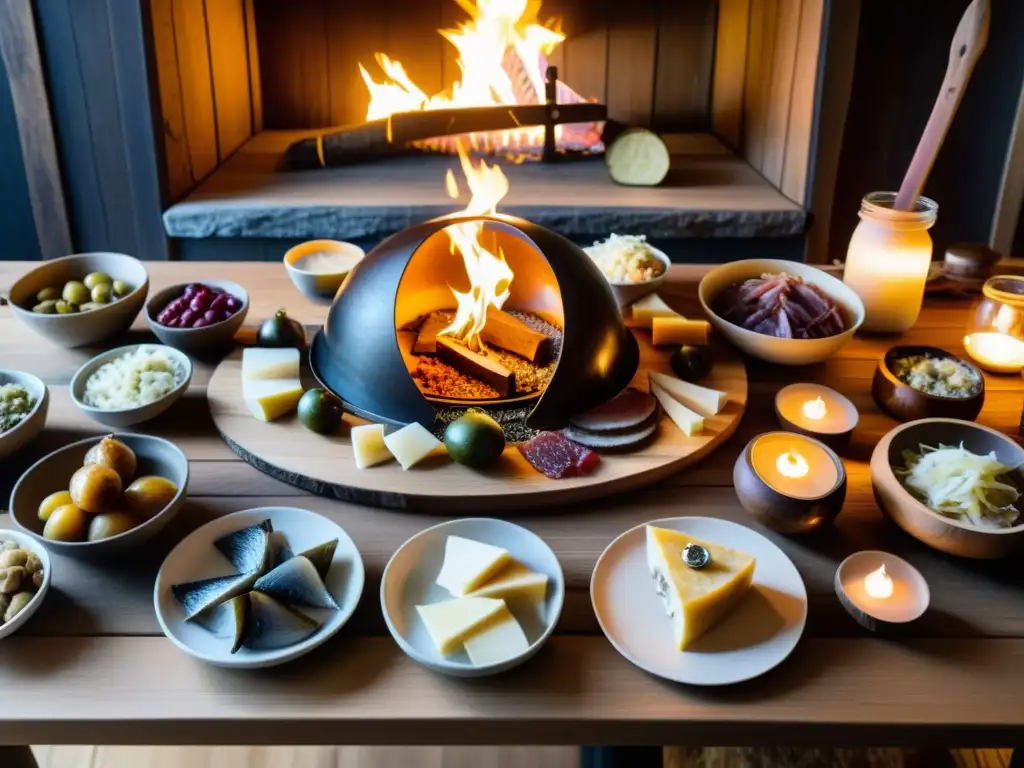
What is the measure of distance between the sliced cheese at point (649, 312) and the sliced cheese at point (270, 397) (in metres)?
0.70

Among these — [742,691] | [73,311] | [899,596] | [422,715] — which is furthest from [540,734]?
[73,311]

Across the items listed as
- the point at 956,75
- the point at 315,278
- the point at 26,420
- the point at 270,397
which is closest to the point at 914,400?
the point at 956,75

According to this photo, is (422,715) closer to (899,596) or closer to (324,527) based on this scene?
(324,527)

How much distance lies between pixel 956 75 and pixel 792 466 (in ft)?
2.41

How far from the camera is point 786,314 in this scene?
162cm

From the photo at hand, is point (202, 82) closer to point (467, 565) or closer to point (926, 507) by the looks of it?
point (467, 565)

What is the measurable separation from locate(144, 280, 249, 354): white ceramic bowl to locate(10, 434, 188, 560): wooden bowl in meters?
0.38

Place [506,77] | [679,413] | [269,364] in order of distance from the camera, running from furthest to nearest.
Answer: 1. [506,77]
2. [269,364]
3. [679,413]

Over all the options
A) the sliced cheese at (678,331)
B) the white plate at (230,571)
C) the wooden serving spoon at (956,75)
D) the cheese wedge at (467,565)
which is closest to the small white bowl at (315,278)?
the sliced cheese at (678,331)

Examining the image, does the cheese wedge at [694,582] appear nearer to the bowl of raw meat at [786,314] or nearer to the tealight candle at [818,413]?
the tealight candle at [818,413]

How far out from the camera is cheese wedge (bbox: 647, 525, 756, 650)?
105 cm

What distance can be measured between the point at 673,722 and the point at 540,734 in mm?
152

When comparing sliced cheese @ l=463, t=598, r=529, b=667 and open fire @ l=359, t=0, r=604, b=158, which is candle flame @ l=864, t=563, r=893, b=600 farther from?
open fire @ l=359, t=0, r=604, b=158

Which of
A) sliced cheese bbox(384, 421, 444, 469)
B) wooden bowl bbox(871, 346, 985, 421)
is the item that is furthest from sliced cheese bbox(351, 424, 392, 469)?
wooden bowl bbox(871, 346, 985, 421)
